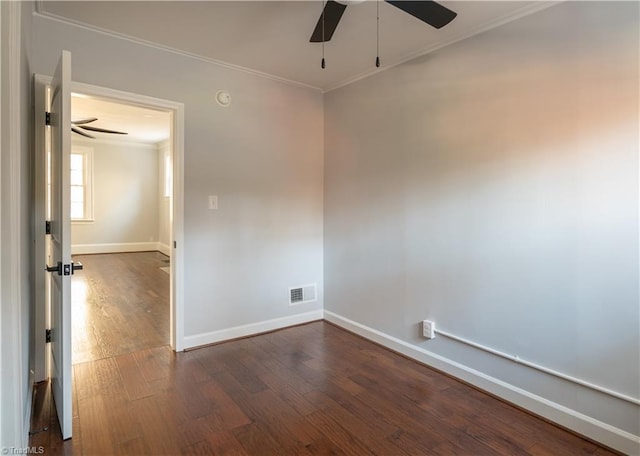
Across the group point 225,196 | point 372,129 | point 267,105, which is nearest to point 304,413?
point 225,196

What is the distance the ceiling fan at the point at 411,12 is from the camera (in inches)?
69.9

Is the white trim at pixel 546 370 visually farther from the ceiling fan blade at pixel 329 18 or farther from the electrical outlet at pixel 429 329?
the ceiling fan blade at pixel 329 18

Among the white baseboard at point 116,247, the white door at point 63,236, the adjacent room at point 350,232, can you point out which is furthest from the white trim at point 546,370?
the white baseboard at point 116,247

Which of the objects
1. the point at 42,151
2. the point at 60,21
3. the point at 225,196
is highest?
the point at 60,21

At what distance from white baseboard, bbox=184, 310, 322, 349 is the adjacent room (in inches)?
0.8

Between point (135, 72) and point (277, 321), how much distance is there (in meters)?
2.49

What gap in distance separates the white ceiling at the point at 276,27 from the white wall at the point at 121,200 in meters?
6.35

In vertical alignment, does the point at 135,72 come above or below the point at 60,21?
below

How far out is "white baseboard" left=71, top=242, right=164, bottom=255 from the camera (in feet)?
26.0

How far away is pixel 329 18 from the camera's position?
1.96 metres

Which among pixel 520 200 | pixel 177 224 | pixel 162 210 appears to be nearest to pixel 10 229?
pixel 177 224

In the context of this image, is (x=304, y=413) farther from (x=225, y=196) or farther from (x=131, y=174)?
(x=131, y=174)

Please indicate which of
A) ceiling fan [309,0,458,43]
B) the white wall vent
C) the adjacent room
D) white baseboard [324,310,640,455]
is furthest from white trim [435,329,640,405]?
ceiling fan [309,0,458,43]

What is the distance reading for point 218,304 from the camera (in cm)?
326
